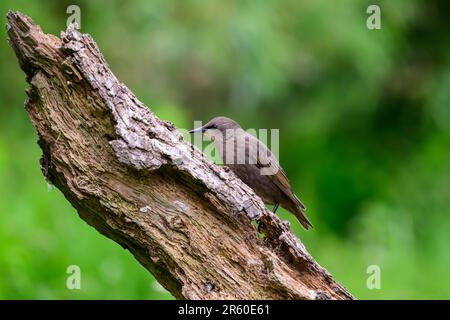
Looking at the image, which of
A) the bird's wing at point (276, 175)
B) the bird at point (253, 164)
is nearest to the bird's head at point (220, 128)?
the bird at point (253, 164)

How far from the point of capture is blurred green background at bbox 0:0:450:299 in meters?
7.48

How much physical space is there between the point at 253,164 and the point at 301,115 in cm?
560

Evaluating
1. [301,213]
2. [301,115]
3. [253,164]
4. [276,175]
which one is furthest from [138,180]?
[301,115]

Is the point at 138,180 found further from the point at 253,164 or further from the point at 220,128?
the point at 220,128

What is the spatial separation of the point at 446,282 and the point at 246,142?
12.4ft

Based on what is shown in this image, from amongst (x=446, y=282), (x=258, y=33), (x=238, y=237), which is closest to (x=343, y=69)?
(x=258, y=33)

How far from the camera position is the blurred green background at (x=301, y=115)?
24.6 ft

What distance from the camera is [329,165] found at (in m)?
11.1

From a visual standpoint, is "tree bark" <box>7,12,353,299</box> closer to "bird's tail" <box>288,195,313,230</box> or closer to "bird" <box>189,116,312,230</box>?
"bird" <box>189,116,312,230</box>

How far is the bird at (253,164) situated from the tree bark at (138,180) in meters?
1.61

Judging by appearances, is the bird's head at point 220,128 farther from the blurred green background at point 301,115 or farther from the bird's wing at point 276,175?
the blurred green background at point 301,115

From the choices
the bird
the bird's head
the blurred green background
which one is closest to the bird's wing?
the bird

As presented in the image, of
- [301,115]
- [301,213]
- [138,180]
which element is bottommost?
[138,180]

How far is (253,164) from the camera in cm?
575
